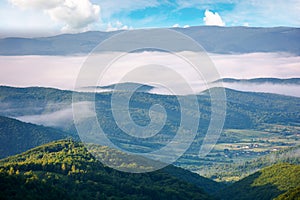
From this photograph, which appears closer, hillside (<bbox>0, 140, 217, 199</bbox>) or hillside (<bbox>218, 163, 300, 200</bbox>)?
hillside (<bbox>0, 140, 217, 199</bbox>)

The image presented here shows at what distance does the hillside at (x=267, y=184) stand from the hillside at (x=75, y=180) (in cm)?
1783

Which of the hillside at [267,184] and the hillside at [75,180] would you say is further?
the hillside at [267,184]

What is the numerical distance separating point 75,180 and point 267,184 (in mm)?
58914

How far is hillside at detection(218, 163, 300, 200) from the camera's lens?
12369cm

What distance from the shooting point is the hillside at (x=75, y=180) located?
263 ft

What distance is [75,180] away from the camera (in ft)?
319

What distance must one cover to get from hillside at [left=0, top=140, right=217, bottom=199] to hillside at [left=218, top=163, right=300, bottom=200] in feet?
58.5

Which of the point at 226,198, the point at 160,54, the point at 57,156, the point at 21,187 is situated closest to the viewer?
the point at 21,187

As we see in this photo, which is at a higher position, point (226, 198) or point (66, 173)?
point (66, 173)

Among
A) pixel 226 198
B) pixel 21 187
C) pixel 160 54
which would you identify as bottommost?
pixel 226 198

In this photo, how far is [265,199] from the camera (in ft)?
394

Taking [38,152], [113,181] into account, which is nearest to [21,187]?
[113,181]

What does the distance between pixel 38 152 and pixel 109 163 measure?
18.1m

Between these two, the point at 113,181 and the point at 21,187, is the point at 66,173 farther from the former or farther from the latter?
the point at 21,187
